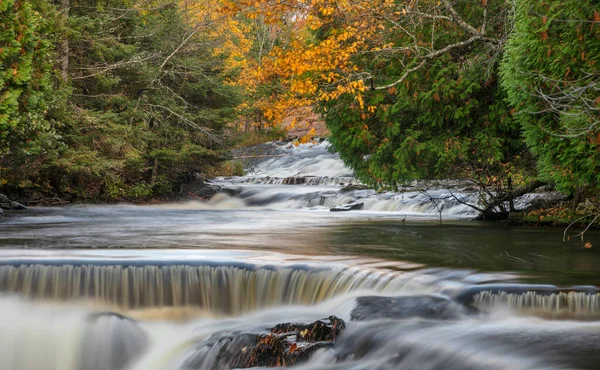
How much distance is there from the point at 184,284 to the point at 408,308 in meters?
2.96

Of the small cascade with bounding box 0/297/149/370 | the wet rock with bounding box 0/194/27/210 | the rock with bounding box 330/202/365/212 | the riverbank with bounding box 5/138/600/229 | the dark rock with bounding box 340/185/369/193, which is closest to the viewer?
the small cascade with bounding box 0/297/149/370

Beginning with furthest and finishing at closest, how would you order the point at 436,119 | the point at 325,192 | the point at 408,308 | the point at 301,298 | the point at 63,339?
1. the point at 325,192
2. the point at 436,119
3. the point at 301,298
4. the point at 63,339
5. the point at 408,308

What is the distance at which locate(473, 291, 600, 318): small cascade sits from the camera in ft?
22.8

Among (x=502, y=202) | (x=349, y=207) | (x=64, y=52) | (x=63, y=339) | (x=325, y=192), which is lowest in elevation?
(x=63, y=339)

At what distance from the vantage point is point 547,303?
7074 mm

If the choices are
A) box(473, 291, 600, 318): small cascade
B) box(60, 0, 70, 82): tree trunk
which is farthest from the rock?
box(473, 291, 600, 318): small cascade

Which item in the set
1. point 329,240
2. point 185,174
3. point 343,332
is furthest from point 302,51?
point 185,174

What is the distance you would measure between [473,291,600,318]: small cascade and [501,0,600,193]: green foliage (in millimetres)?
2018

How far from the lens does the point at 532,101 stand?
10188 mm

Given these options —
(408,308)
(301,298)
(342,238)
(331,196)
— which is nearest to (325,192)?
(331,196)

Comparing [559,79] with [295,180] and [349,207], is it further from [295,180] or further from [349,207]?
[295,180]

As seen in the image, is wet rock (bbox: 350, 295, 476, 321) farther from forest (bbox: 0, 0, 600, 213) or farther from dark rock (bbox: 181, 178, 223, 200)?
dark rock (bbox: 181, 178, 223, 200)

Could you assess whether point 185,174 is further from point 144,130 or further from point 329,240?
point 329,240

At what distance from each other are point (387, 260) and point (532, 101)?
3.42m
